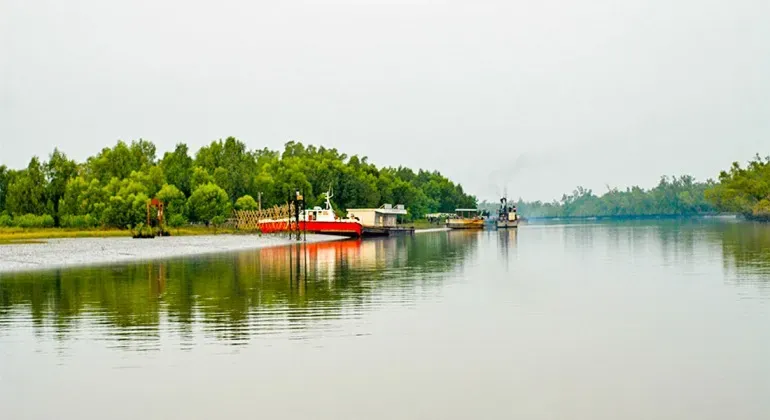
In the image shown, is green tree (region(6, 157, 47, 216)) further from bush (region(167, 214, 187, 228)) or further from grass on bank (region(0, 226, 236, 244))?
bush (region(167, 214, 187, 228))

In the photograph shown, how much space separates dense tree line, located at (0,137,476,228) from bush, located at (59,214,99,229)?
12 cm

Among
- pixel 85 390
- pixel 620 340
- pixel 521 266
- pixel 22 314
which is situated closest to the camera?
pixel 85 390

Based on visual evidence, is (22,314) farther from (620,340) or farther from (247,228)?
(247,228)

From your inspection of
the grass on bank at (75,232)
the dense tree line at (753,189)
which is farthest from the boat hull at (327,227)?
the dense tree line at (753,189)

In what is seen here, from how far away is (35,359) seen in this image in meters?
17.9

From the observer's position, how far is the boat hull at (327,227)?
104625 millimetres

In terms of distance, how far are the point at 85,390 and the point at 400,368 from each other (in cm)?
Answer: 604

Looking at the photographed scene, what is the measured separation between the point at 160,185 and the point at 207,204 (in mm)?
8790

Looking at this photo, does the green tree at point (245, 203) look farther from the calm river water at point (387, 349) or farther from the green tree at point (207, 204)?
the calm river water at point (387, 349)

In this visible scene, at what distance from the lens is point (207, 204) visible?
103 m

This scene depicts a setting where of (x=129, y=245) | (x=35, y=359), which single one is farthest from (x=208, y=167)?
(x=35, y=359)

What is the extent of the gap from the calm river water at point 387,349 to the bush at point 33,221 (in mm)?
68639

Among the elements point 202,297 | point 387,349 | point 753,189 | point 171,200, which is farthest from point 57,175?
point 753,189

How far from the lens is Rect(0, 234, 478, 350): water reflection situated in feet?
72.6
